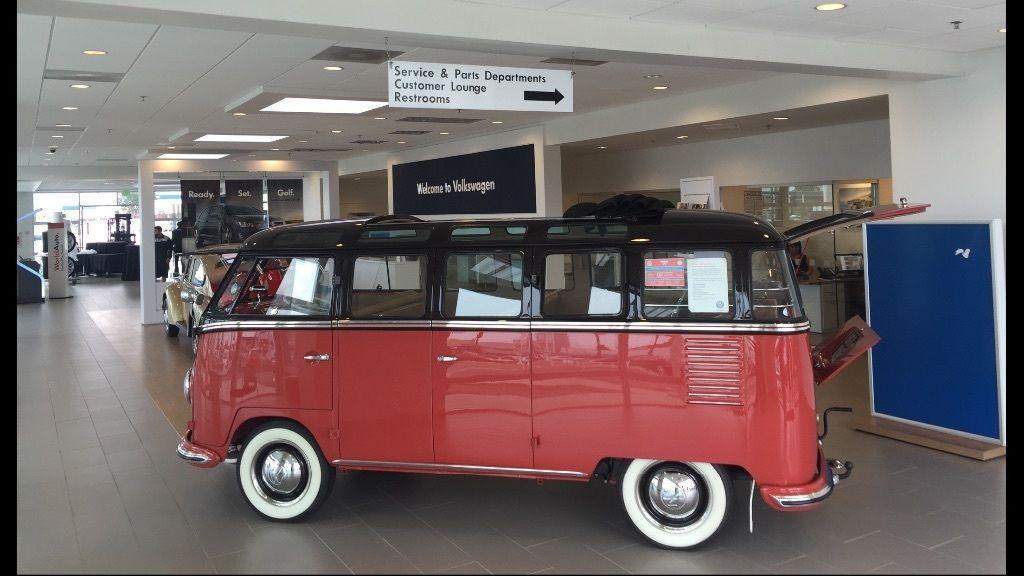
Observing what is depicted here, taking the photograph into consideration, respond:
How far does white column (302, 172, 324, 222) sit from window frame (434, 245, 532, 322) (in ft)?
43.4

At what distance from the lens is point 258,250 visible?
224 inches

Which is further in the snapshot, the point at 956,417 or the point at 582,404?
the point at 956,417

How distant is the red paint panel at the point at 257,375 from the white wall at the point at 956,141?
17.3ft

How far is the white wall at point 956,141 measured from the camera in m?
7.20

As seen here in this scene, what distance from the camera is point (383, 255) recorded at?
550 cm

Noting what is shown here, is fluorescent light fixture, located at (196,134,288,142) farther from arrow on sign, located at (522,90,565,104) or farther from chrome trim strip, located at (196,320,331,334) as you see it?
chrome trim strip, located at (196,320,331,334)

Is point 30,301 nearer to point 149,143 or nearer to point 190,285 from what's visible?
point 149,143

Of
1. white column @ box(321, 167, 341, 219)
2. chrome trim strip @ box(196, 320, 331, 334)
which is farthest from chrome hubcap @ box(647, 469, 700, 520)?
white column @ box(321, 167, 341, 219)

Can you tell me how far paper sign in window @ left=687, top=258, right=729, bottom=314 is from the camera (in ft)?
15.8

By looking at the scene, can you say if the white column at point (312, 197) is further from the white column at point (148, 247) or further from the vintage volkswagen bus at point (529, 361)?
the vintage volkswagen bus at point (529, 361)

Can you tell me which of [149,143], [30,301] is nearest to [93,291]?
[30,301]

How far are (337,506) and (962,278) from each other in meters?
4.70

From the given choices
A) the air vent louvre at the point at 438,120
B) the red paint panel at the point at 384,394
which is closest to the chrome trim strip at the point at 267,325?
the red paint panel at the point at 384,394

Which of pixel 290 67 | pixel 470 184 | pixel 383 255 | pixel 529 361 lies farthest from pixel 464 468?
pixel 470 184
